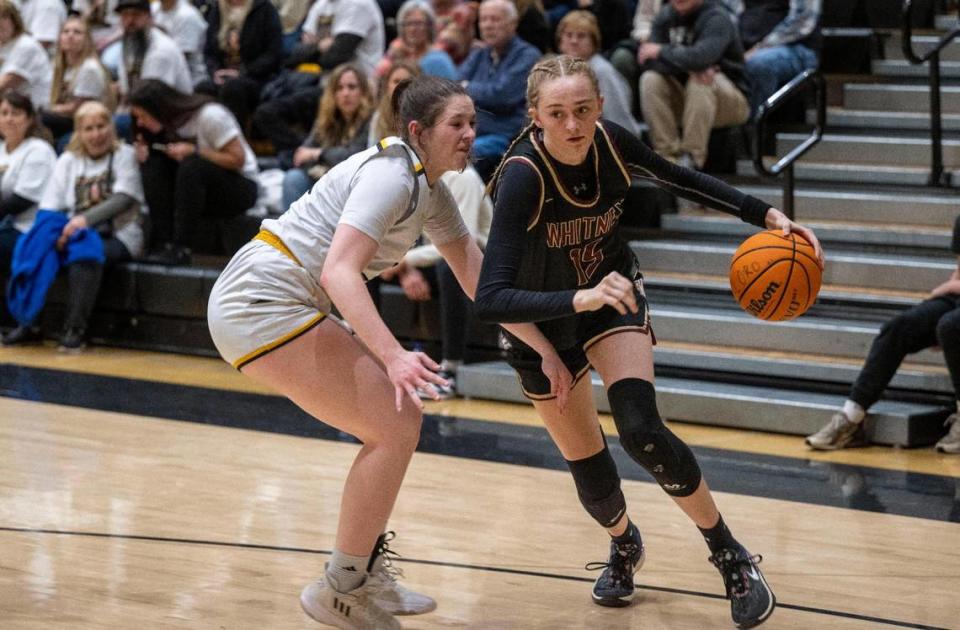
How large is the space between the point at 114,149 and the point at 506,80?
255 centimetres

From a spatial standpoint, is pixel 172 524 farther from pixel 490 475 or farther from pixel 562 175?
pixel 562 175

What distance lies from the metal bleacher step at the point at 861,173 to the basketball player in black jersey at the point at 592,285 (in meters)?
4.32

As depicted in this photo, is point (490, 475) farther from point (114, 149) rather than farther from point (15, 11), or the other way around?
point (15, 11)

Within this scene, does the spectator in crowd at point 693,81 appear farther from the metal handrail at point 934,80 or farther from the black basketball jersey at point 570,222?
the black basketball jersey at point 570,222

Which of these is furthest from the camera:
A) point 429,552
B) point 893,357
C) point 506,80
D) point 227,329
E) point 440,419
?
point 506,80

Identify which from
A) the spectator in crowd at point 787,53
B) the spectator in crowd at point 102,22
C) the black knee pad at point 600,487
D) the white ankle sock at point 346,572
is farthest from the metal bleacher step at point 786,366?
the spectator in crowd at point 102,22

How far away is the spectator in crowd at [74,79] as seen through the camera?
955cm

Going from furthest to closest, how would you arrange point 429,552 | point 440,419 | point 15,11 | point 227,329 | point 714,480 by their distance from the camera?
point 15,11 → point 440,419 → point 714,480 → point 429,552 → point 227,329

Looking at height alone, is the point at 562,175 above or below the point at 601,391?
above

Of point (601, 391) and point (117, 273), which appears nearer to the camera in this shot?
point (601, 391)

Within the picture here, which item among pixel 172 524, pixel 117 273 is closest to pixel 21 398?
pixel 117 273

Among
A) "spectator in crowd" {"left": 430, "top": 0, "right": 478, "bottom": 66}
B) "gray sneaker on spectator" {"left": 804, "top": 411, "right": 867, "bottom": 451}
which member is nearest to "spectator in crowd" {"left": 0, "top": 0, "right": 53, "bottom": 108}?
"spectator in crowd" {"left": 430, "top": 0, "right": 478, "bottom": 66}

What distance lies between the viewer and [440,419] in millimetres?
6844

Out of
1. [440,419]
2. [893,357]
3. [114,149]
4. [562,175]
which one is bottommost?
[440,419]
